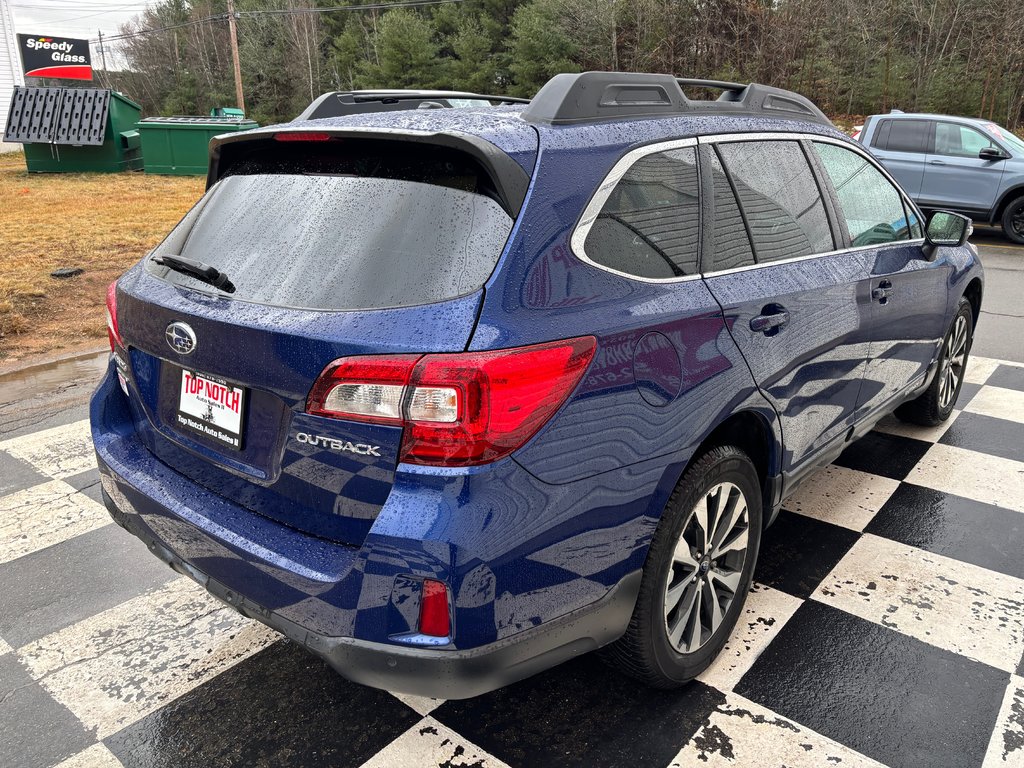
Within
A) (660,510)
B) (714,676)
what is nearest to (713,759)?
(714,676)

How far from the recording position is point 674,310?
6.87 feet

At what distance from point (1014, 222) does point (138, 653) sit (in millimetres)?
12752

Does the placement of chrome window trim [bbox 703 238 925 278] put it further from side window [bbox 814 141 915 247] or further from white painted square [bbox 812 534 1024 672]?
white painted square [bbox 812 534 1024 672]

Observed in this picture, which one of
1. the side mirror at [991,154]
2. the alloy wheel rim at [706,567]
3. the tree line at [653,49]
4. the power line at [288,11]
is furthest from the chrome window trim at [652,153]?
the power line at [288,11]

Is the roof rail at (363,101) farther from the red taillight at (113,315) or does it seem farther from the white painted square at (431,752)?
the white painted square at (431,752)

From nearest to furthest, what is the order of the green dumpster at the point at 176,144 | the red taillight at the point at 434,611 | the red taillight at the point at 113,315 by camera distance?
1. the red taillight at the point at 434,611
2. the red taillight at the point at 113,315
3. the green dumpster at the point at 176,144

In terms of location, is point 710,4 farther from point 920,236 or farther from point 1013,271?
point 920,236

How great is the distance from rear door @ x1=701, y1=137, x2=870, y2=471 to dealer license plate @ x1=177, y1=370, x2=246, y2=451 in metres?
1.34

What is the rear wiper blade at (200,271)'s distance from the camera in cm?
212

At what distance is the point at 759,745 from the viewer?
7.25 ft

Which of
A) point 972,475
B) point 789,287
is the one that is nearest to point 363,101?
point 789,287

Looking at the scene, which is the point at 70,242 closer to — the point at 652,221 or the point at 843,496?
the point at 843,496

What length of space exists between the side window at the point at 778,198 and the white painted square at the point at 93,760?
239cm

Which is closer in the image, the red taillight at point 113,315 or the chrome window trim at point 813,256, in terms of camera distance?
the chrome window trim at point 813,256
